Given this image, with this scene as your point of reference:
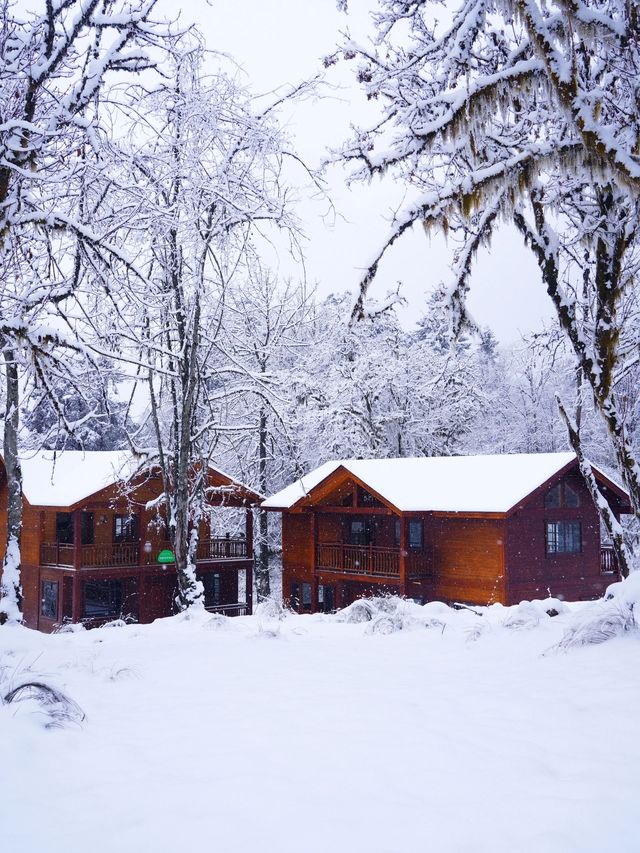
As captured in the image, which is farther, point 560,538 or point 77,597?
point 77,597

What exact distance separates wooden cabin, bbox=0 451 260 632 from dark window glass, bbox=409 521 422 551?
6437 mm

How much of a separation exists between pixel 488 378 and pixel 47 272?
1687 inches

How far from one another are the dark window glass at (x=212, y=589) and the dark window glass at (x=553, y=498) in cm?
1420

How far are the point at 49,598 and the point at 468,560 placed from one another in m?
17.3

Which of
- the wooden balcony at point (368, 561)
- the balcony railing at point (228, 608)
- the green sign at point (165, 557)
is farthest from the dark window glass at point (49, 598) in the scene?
the wooden balcony at point (368, 561)

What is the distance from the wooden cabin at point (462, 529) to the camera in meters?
22.9

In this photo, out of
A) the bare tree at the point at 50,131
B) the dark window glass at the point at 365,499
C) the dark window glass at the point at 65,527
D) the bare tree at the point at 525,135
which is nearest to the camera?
the bare tree at the point at 50,131

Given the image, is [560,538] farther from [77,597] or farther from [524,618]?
[77,597]

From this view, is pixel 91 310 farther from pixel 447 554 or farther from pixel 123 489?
pixel 447 554

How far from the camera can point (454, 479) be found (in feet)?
81.7

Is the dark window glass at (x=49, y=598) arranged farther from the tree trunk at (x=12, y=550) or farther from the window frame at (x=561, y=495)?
the window frame at (x=561, y=495)

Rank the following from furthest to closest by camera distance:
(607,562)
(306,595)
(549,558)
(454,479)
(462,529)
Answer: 1. (306,595)
2. (607,562)
3. (454,479)
4. (462,529)
5. (549,558)

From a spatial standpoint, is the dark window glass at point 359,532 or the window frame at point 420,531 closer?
the window frame at point 420,531

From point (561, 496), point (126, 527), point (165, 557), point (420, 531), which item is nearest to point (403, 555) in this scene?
point (420, 531)
